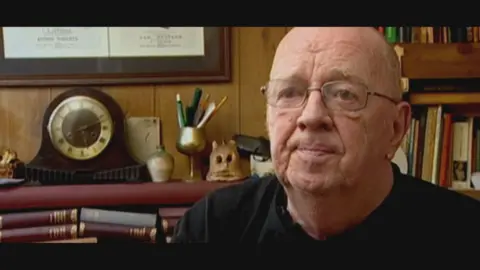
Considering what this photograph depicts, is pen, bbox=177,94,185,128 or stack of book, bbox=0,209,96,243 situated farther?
pen, bbox=177,94,185,128

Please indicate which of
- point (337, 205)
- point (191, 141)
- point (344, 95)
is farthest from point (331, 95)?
point (191, 141)

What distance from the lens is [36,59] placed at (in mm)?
1341

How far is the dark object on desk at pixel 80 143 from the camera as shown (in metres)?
1.34

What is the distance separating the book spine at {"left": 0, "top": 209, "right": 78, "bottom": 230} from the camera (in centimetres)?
125

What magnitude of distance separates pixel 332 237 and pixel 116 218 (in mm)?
508

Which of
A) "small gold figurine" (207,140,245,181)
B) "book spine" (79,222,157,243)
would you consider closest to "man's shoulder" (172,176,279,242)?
"book spine" (79,222,157,243)

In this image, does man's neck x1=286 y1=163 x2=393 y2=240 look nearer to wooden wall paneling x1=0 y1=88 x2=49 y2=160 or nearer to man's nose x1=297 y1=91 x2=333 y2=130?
man's nose x1=297 y1=91 x2=333 y2=130

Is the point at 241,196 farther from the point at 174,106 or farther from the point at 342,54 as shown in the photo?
the point at 174,106

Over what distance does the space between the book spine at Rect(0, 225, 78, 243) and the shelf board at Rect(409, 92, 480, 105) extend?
0.63 metres
